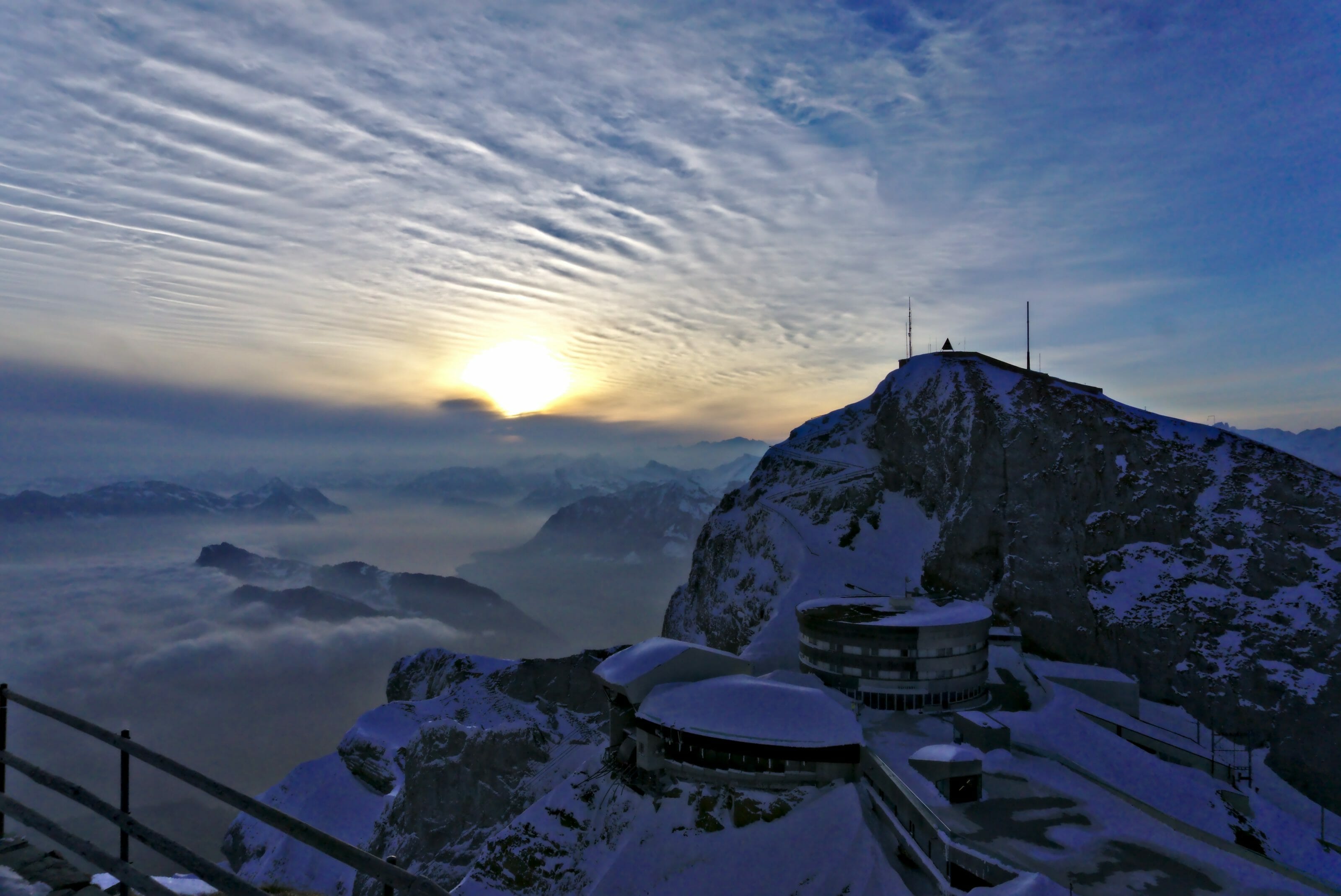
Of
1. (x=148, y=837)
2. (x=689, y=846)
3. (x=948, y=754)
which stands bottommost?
(x=689, y=846)

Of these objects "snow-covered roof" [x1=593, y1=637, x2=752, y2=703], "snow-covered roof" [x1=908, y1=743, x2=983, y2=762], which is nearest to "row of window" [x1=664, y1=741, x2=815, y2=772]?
"snow-covered roof" [x1=593, y1=637, x2=752, y2=703]

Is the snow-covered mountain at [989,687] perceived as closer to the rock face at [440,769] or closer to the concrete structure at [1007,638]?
the rock face at [440,769]

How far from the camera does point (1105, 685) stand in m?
99.2

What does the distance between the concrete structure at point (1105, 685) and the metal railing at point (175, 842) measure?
115 meters

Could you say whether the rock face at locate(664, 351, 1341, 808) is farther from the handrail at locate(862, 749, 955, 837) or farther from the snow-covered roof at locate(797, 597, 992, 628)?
the handrail at locate(862, 749, 955, 837)

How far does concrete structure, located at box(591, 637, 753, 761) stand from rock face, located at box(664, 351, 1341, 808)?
41378 mm

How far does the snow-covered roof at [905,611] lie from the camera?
86.4 m

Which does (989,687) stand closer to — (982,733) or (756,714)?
(982,733)

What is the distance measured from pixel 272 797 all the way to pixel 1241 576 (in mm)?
189110

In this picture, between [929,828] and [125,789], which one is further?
[929,828]

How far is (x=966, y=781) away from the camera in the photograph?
57469 mm

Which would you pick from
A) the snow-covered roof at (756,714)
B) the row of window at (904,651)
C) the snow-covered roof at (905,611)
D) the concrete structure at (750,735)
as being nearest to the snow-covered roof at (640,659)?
the snow-covered roof at (756,714)

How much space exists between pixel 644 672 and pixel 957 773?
106 ft

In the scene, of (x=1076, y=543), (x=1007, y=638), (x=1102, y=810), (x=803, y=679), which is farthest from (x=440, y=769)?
(x=1076, y=543)
